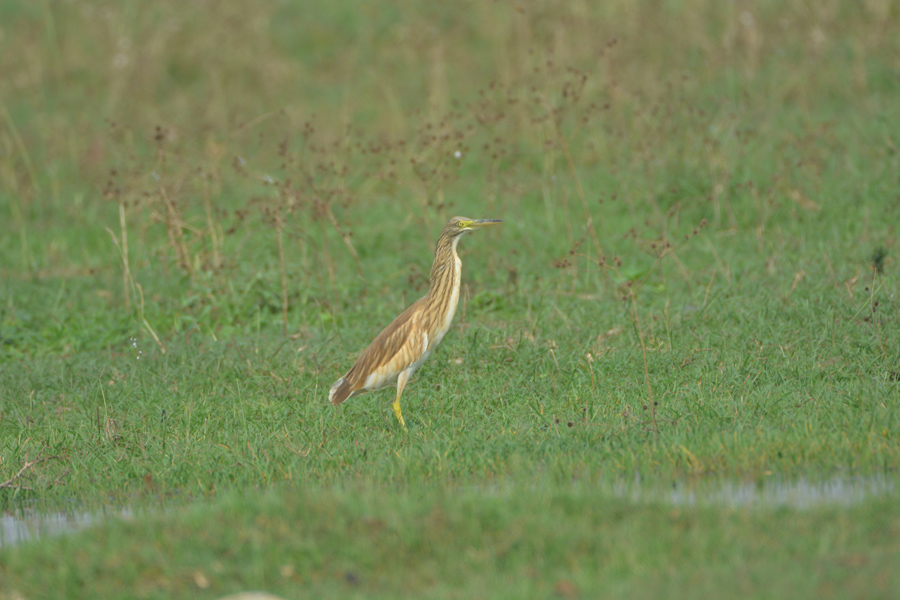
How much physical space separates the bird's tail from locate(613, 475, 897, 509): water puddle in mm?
2078

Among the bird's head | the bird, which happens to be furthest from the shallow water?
the bird's head

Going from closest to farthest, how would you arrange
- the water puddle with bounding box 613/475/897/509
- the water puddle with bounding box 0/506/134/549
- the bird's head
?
the water puddle with bounding box 613/475/897/509 → the water puddle with bounding box 0/506/134/549 → the bird's head

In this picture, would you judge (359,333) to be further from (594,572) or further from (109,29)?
(109,29)

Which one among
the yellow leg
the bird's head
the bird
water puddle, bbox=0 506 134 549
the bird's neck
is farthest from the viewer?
the bird's head

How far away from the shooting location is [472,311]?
28.4 ft

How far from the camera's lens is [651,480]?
5105mm

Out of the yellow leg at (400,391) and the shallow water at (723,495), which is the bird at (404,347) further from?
the shallow water at (723,495)

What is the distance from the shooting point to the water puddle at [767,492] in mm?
4656

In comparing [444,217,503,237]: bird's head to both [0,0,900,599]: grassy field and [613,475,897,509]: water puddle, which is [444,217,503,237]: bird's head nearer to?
[0,0,900,599]: grassy field

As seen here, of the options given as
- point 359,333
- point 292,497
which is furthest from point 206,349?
point 292,497

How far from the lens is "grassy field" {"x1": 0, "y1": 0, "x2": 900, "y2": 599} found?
14.2 feet

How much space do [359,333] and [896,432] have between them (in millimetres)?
4225

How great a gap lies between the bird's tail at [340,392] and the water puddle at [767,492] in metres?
2.08

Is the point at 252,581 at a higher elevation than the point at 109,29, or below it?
below
